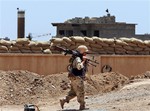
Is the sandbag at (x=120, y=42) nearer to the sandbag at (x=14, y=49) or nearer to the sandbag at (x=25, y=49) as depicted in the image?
the sandbag at (x=25, y=49)

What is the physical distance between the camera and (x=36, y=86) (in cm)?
2147

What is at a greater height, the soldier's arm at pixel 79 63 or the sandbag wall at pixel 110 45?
the soldier's arm at pixel 79 63

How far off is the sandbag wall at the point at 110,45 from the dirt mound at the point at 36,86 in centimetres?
399

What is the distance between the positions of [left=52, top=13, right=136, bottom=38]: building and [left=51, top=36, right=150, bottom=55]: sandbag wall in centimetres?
2159

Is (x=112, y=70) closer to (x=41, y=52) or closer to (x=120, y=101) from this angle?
(x=41, y=52)

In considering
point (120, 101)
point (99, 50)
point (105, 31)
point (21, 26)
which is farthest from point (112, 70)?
point (105, 31)

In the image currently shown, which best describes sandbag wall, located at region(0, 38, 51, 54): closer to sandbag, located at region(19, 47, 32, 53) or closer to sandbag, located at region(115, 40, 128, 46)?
sandbag, located at region(19, 47, 32, 53)

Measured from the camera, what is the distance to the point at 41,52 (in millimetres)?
26500

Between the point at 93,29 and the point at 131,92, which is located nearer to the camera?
the point at 131,92

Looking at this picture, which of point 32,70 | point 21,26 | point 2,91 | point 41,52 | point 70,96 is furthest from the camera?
point 21,26

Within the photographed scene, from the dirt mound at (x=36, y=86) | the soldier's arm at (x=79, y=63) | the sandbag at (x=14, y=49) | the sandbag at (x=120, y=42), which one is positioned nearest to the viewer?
the soldier's arm at (x=79, y=63)

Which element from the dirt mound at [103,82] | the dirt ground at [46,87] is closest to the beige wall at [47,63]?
the dirt ground at [46,87]

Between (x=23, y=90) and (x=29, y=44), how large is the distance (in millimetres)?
5746

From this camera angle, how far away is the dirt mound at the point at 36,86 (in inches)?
811
